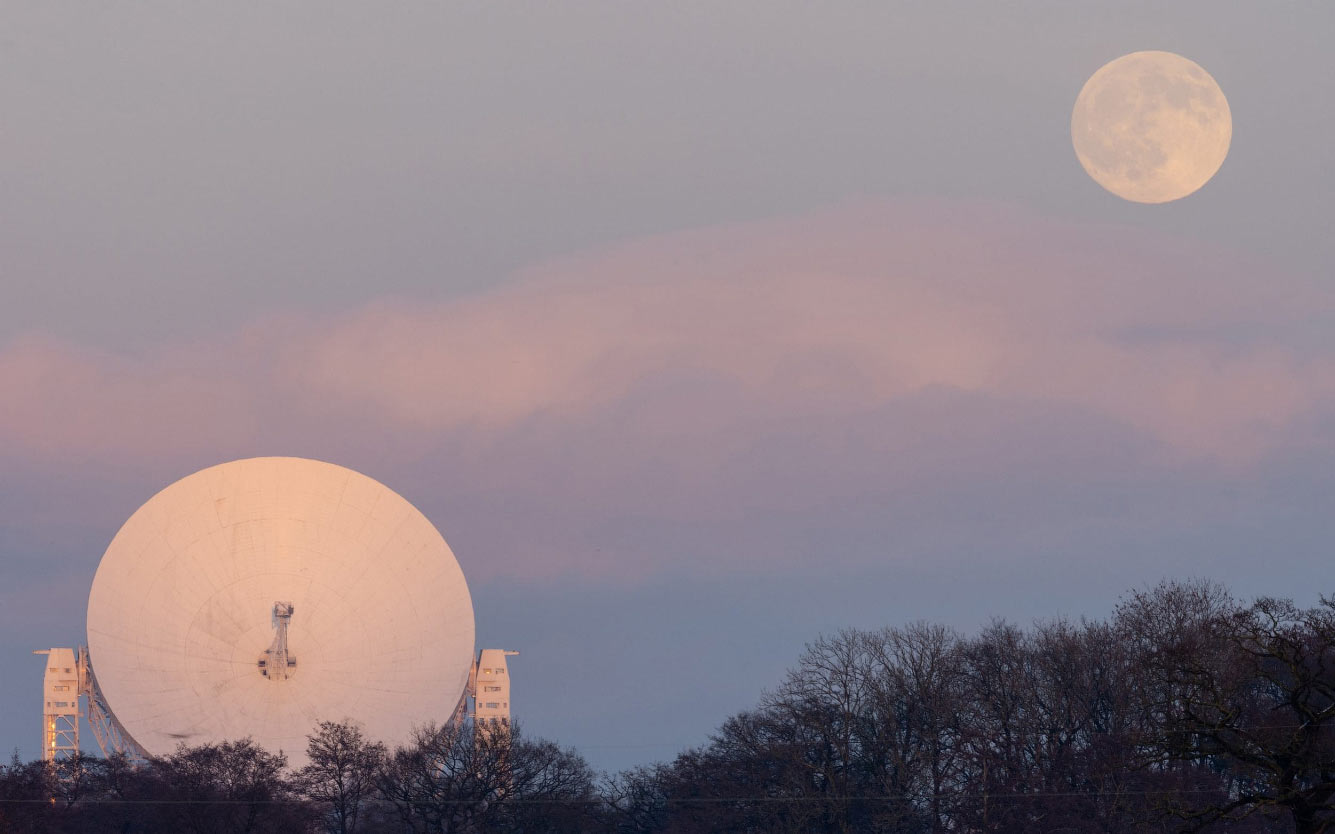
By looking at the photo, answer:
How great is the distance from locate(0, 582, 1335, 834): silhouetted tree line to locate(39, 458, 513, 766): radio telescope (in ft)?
5.67

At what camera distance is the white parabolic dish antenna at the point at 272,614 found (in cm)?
7912

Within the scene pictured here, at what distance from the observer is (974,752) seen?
78.5 metres

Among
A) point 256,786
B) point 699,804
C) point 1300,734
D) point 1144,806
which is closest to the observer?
point 1300,734

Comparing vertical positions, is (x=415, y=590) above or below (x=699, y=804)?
above

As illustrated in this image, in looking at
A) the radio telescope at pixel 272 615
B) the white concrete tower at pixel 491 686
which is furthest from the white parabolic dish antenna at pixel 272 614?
the white concrete tower at pixel 491 686

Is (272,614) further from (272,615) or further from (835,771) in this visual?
(835,771)

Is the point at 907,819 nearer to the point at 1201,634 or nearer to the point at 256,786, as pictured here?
the point at 1201,634

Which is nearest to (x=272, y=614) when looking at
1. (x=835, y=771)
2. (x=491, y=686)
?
(x=491, y=686)

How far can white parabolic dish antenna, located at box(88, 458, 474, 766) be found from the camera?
79.1m

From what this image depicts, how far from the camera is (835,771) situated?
8031 cm

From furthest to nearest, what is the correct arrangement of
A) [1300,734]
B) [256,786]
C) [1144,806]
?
[256,786] < [1144,806] < [1300,734]

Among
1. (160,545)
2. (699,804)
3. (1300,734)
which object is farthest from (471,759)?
(1300,734)

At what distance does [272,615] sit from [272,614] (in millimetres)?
45

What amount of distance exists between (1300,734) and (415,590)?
2123 inches
